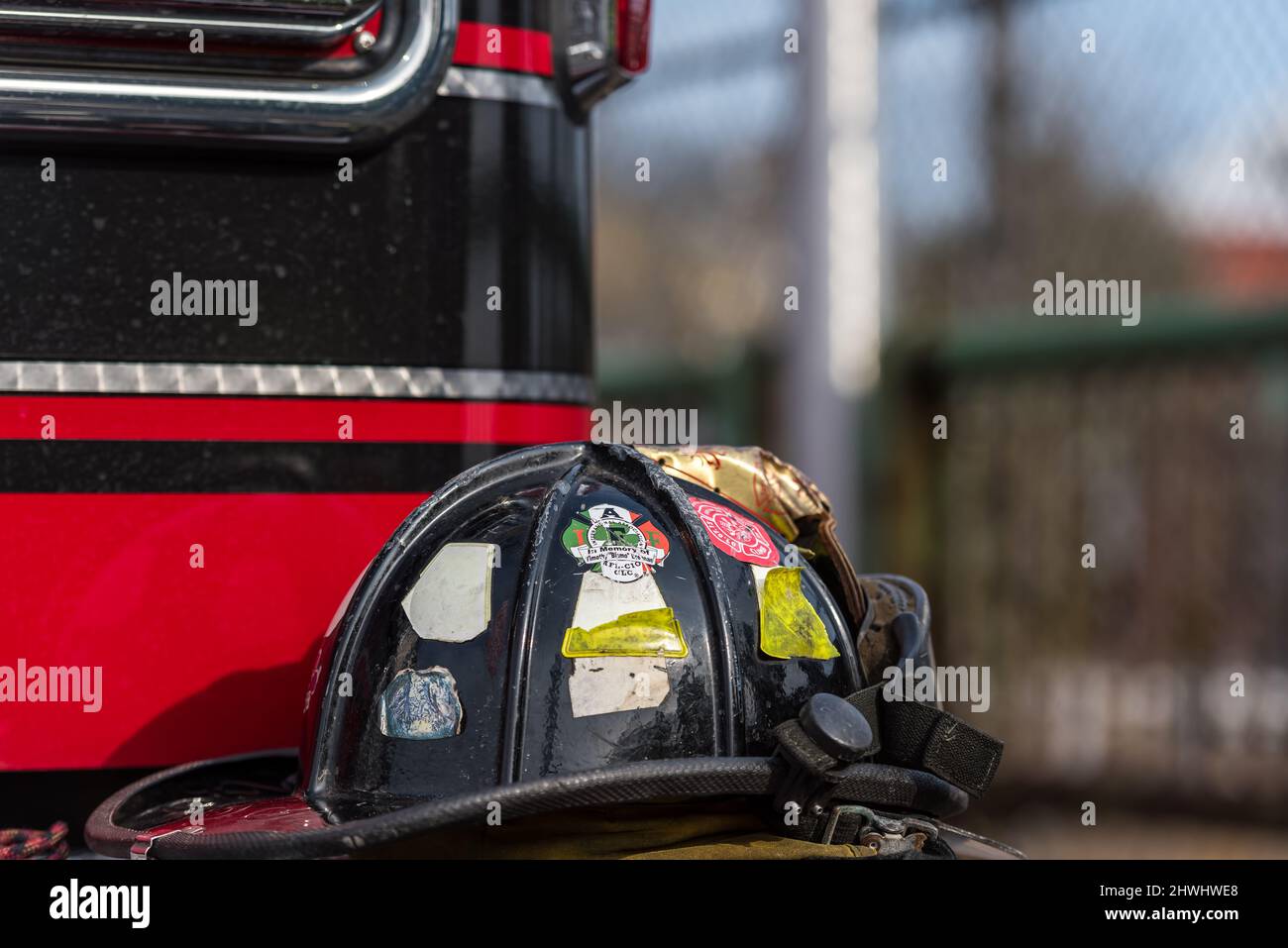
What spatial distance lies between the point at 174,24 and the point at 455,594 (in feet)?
2.93

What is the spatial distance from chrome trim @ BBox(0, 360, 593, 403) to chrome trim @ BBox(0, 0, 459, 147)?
320 millimetres

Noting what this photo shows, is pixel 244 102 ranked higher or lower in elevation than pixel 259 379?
higher

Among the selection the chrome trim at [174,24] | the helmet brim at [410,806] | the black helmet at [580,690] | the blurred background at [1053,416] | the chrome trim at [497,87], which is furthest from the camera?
the blurred background at [1053,416]

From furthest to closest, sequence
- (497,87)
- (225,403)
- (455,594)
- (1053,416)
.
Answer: (1053,416), (497,87), (225,403), (455,594)

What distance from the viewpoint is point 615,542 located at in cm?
184

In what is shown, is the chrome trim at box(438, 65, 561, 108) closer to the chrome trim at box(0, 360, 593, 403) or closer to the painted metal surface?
the painted metal surface

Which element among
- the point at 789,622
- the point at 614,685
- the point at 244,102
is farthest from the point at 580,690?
the point at 244,102

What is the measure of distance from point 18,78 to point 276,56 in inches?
13.4

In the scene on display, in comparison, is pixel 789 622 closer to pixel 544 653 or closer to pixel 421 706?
pixel 544 653

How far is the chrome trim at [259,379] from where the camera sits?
2.13 meters

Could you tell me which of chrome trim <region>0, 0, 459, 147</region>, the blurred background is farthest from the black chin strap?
the blurred background

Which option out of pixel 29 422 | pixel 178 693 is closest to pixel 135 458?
pixel 29 422

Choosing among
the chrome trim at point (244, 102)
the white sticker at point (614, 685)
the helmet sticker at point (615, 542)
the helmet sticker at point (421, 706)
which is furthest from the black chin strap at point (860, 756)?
the chrome trim at point (244, 102)

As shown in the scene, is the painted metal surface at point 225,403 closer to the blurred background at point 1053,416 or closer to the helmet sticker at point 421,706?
the helmet sticker at point 421,706
